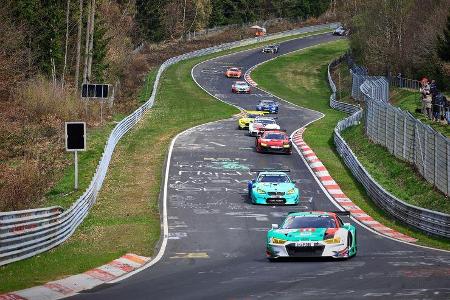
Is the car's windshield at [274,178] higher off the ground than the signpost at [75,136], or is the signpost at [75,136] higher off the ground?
the signpost at [75,136]

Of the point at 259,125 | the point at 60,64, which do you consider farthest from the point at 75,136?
the point at 60,64

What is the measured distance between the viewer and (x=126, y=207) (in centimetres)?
3619

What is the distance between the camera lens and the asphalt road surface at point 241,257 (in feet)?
57.6

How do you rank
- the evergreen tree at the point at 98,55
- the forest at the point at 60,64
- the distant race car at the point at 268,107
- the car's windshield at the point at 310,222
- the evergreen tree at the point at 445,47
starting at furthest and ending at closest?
the evergreen tree at the point at 98,55, the distant race car at the point at 268,107, the evergreen tree at the point at 445,47, the forest at the point at 60,64, the car's windshield at the point at 310,222

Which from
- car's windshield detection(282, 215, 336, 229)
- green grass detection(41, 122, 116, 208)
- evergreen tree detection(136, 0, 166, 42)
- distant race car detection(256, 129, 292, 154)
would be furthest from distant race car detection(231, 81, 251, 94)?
car's windshield detection(282, 215, 336, 229)

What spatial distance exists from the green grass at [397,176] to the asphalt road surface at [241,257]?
2803mm

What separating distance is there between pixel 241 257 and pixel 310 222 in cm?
193

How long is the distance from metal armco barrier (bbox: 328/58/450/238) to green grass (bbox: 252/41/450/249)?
11.2 inches

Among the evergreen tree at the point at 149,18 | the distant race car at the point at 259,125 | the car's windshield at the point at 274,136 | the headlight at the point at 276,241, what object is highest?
the evergreen tree at the point at 149,18

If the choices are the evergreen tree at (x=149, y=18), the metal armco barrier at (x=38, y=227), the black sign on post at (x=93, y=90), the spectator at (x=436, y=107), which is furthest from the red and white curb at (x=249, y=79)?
the metal armco barrier at (x=38, y=227)

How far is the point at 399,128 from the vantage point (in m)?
41.9

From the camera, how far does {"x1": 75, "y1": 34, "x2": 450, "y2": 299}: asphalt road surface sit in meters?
17.5

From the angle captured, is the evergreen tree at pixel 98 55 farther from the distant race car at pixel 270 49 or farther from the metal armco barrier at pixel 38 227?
the distant race car at pixel 270 49

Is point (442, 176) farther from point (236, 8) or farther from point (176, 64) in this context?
point (236, 8)
